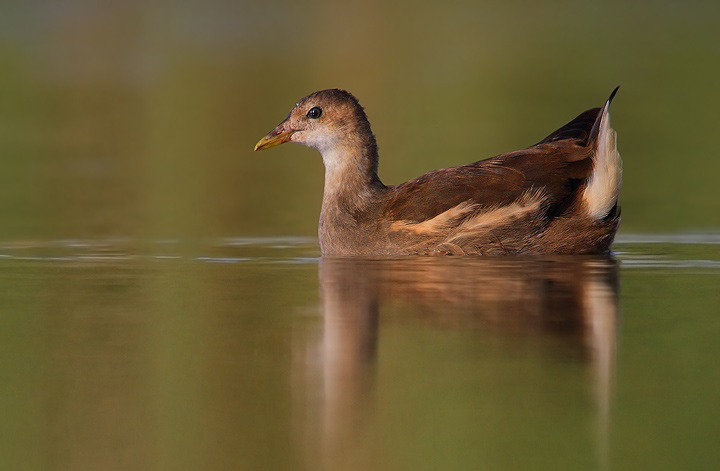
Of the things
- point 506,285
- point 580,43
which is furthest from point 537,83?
point 506,285

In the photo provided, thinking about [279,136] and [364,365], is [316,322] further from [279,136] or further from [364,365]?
[279,136]

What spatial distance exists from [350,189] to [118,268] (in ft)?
6.20

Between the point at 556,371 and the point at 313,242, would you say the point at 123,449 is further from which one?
the point at 313,242

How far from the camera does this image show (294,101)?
2284cm

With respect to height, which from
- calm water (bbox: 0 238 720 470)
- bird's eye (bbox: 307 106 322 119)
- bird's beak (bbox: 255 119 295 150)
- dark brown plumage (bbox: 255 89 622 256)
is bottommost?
calm water (bbox: 0 238 720 470)

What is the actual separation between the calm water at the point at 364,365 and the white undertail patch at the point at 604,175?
1.65ft

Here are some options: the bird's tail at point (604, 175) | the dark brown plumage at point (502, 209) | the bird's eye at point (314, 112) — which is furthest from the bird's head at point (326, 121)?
the bird's tail at point (604, 175)

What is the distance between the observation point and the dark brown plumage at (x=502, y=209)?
9484mm

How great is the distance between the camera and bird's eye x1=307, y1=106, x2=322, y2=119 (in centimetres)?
1030

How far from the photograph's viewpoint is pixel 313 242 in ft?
35.0

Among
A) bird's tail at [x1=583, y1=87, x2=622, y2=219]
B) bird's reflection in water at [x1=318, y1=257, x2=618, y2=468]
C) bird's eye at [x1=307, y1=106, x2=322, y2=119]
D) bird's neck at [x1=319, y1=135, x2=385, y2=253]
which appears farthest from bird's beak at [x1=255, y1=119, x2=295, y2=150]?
bird's tail at [x1=583, y1=87, x2=622, y2=219]

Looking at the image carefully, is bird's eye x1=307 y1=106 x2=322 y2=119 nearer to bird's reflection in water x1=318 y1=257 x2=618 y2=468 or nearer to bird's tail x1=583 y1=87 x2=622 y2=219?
bird's reflection in water x1=318 y1=257 x2=618 y2=468

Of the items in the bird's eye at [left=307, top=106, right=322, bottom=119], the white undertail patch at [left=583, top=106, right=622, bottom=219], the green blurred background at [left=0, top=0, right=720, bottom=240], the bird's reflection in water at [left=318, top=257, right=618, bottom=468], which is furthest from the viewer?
the green blurred background at [left=0, top=0, right=720, bottom=240]

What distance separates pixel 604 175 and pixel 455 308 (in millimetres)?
2463
